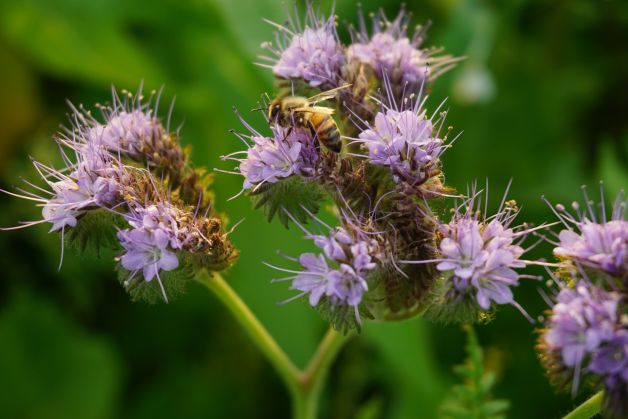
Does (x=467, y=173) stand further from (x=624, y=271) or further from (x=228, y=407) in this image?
(x=624, y=271)

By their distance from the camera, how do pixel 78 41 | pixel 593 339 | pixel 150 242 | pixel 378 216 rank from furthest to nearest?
1. pixel 78 41
2. pixel 378 216
3. pixel 150 242
4. pixel 593 339

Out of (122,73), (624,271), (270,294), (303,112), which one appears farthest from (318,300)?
(122,73)

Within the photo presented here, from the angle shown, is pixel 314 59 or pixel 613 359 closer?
pixel 613 359

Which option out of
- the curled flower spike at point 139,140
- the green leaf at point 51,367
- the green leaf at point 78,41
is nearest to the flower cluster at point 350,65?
the curled flower spike at point 139,140

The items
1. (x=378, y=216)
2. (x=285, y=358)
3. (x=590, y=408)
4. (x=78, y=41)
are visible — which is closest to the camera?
(x=590, y=408)

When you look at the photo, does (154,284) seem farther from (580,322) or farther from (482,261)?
(580,322)

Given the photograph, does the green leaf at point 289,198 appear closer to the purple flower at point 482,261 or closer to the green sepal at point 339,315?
the green sepal at point 339,315

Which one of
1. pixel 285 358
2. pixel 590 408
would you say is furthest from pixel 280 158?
pixel 590 408
